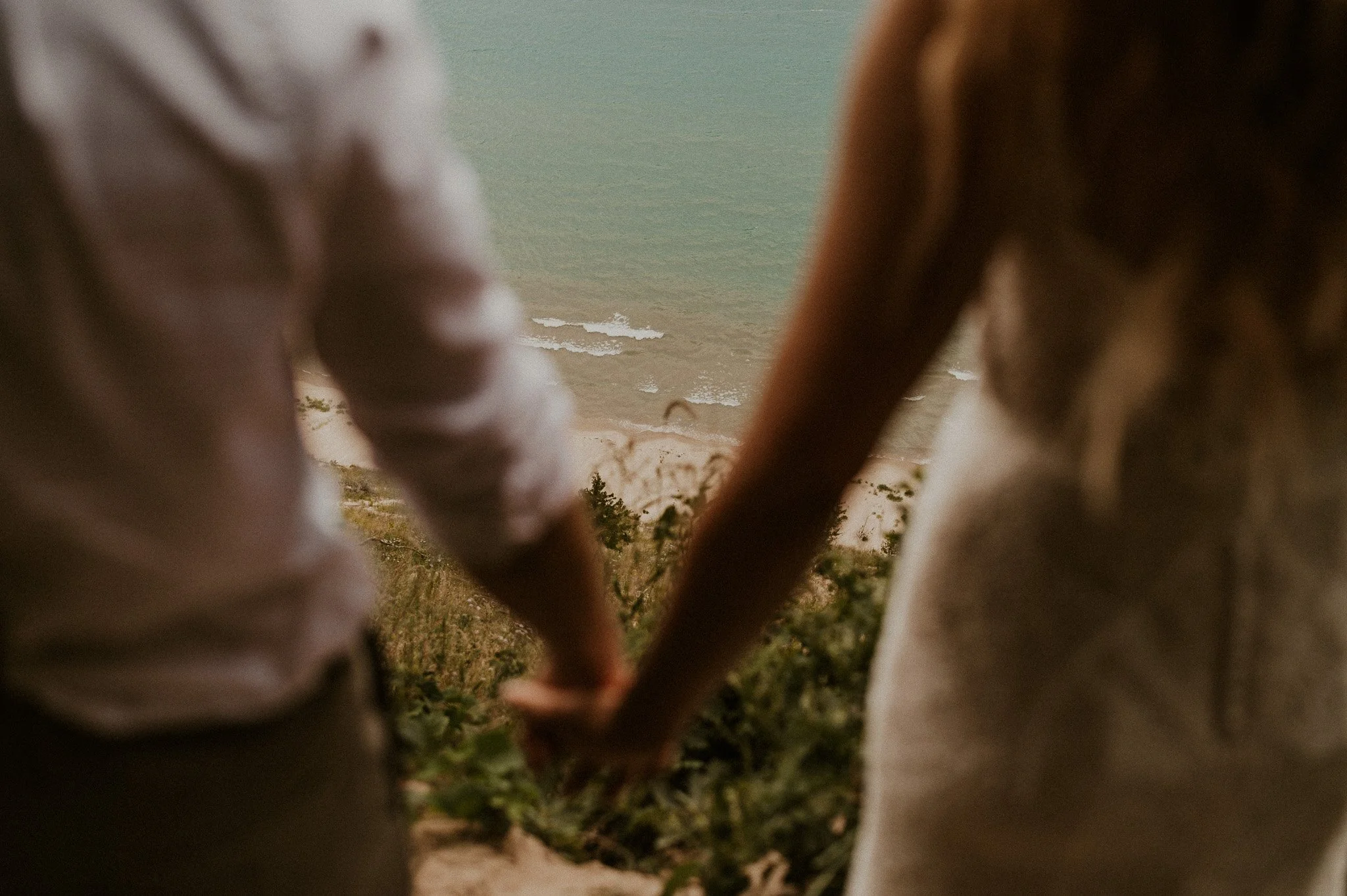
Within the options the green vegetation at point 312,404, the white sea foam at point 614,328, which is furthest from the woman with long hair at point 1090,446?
the white sea foam at point 614,328

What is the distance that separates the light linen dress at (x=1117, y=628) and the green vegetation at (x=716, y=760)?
1.12 m

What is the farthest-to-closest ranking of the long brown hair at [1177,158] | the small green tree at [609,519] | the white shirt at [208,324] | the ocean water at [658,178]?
the ocean water at [658,178] < the small green tree at [609,519] < the long brown hair at [1177,158] < the white shirt at [208,324]

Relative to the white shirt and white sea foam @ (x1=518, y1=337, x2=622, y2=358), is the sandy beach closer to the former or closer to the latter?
white sea foam @ (x1=518, y1=337, x2=622, y2=358)

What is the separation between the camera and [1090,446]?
99 cm

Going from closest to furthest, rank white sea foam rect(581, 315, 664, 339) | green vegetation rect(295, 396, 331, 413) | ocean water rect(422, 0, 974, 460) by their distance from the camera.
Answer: green vegetation rect(295, 396, 331, 413) → ocean water rect(422, 0, 974, 460) → white sea foam rect(581, 315, 664, 339)

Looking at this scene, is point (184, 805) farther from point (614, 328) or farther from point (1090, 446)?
point (614, 328)

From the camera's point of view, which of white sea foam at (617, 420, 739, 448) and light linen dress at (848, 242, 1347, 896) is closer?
light linen dress at (848, 242, 1347, 896)

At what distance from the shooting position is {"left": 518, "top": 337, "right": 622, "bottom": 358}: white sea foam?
1404 cm

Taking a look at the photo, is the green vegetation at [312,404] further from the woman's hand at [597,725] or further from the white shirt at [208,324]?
the white shirt at [208,324]

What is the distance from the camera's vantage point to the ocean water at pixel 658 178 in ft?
43.1

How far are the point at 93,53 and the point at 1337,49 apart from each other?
765 millimetres

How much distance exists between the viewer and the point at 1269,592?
3.40ft

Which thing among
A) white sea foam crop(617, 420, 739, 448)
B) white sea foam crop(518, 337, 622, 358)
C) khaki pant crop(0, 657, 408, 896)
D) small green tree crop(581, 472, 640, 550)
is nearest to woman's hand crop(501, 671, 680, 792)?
khaki pant crop(0, 657, 408, 896)

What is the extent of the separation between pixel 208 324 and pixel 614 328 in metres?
14.5
